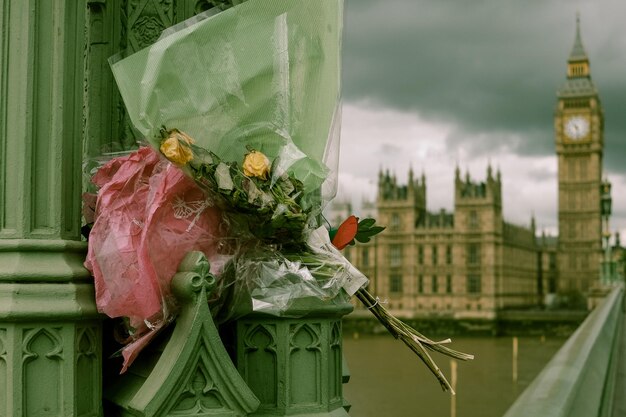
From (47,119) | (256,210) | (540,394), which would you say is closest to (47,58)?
(47,119)

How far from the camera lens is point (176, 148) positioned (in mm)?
1213

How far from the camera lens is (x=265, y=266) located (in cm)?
135

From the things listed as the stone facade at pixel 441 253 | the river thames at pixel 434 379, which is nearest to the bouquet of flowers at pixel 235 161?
the river thames at pixel 434 379

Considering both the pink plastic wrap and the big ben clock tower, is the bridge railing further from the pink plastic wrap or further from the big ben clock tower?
the big ben clock tower

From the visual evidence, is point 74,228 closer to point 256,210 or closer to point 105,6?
A: point 256,210

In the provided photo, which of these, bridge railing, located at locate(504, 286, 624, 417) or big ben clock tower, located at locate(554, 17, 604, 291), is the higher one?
big ben clock tower, located at locate(554, 17, 604, 291)

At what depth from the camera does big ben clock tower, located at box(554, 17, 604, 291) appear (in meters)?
68.8

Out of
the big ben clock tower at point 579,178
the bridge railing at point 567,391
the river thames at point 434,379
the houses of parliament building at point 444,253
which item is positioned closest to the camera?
the bridge railing at point 567,391

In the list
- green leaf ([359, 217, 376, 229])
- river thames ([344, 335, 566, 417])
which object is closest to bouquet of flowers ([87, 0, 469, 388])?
green leaf ([359, 217, 376, 229])

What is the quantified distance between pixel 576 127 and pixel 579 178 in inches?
177

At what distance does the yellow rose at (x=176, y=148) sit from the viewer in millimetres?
1213

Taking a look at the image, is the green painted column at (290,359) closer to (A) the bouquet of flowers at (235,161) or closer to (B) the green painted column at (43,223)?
(A) the bouquet of flowers at (235,161)

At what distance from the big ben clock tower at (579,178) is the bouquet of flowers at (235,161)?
69287mm

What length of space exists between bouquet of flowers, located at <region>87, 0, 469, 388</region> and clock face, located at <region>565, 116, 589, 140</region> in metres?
74.4
